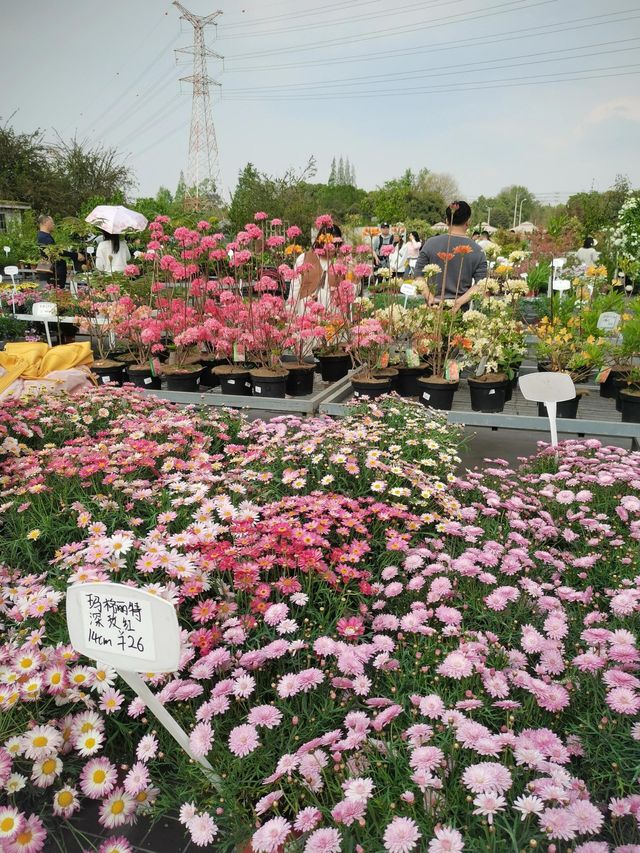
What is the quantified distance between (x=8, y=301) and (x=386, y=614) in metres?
8.32

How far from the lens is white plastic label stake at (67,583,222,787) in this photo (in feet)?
3.91

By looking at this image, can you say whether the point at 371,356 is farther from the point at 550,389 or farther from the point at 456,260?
the point at 550,389

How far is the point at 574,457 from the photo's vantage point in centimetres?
303

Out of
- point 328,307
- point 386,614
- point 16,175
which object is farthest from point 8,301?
point 16,175

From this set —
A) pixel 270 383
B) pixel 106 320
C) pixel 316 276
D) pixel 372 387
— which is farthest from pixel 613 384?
pixel 106 320

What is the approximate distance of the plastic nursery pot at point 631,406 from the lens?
159 inches

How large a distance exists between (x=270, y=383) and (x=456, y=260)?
1.75 m

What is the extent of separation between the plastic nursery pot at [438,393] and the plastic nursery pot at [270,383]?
1.03 meters

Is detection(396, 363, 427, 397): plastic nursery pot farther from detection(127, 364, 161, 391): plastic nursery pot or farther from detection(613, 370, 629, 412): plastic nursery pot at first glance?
detection(127, 364, 161, 391): plastic nursery pot

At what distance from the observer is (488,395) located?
4.43 meters

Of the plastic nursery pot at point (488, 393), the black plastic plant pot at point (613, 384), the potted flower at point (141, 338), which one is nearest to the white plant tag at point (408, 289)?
the plastic nursery pot at point (488, 393)

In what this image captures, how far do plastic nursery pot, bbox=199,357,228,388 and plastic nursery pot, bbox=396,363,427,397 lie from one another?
5.35 feet

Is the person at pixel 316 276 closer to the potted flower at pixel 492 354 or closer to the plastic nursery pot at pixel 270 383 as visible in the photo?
the plastic nursery pot at pixel 270 383

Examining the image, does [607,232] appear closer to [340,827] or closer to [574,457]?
[574,457]
